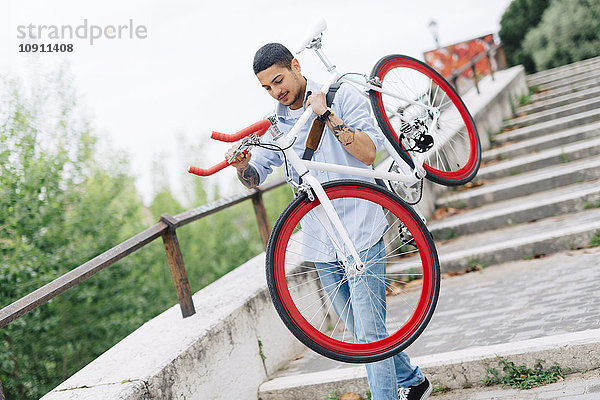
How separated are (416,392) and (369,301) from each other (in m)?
0.73

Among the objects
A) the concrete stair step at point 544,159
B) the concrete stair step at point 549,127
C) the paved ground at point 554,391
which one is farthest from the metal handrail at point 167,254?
the concrete stair step at point 549,127

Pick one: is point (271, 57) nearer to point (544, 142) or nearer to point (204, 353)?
point (204, 353)

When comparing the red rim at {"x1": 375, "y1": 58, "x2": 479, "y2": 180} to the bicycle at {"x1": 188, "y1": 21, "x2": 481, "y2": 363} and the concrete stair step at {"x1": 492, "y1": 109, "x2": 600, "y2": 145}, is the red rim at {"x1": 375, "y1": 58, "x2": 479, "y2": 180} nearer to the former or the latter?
the bicycle at {"x1": 188, "y1": 21, "x2": 481, "y2": 363}

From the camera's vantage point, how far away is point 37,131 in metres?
11.4

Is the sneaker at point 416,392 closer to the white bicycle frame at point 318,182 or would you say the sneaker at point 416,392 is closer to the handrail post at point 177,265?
the white bicycle frame at point 318,182

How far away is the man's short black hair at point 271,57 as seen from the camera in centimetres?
279

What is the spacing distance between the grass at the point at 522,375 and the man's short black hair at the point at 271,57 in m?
2.02

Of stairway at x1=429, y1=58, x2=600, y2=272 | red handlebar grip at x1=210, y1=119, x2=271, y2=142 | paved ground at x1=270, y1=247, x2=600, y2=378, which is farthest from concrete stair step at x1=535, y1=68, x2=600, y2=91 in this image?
red handlebar grip at x1=210, y1=119, x2=271, y2=142

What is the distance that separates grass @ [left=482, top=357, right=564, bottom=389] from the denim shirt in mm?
1171

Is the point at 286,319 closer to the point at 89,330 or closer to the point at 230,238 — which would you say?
the point at 89,330

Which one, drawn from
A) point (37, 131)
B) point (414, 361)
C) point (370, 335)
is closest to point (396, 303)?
point (414, 361)

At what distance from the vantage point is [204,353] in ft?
11.8

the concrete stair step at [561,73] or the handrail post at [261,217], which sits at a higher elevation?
the concrete stair step at [561,73]

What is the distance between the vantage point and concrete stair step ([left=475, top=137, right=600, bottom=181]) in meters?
Result: 7.79
